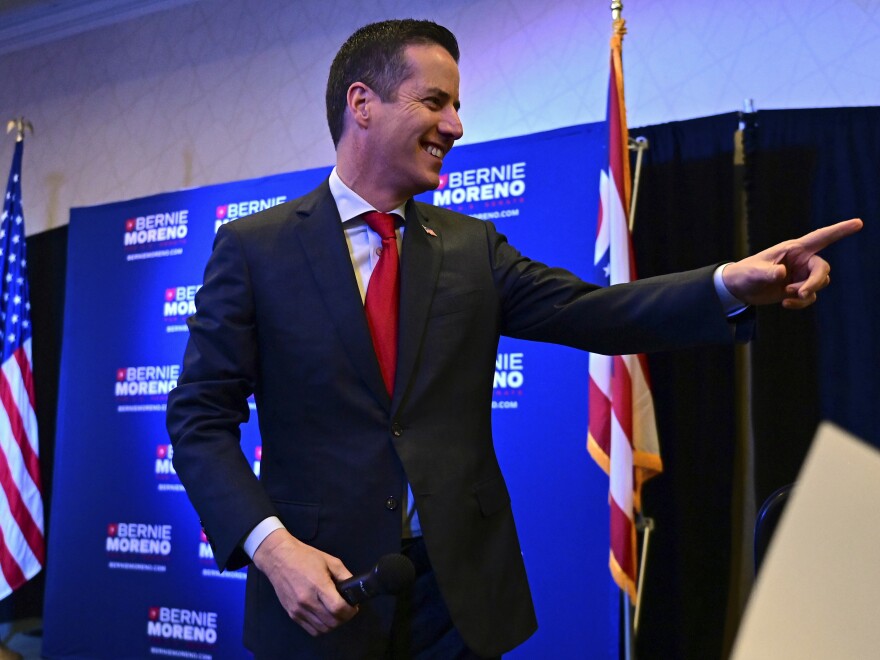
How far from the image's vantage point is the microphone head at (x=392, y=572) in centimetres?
121

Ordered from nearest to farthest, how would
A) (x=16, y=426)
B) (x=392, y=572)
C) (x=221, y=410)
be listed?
(x=392, y=572), (x=221, y=410), (x=16, y=426)

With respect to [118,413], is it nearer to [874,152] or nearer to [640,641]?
[640,641]

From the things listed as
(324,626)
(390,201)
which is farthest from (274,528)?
(390,201)

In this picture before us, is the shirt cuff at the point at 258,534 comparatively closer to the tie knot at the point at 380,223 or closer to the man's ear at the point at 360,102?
the tie knot at the point at 380,223

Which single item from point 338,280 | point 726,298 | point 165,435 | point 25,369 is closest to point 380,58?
point 338,280

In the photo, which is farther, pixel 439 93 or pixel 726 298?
pixel 439 93

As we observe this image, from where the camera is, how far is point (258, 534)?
4.74 feet

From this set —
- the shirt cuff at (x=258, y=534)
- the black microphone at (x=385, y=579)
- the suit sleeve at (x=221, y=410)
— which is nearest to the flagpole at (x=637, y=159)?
the suit sleeve at (x=221, y=410)

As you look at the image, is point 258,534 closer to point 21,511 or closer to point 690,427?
point 690,427

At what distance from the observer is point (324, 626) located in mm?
1313

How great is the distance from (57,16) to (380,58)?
16.9ft

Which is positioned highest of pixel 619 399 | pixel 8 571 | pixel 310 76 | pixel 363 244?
pixel 310 76

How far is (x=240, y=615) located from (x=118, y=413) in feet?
4.30

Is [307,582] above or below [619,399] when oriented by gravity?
below
